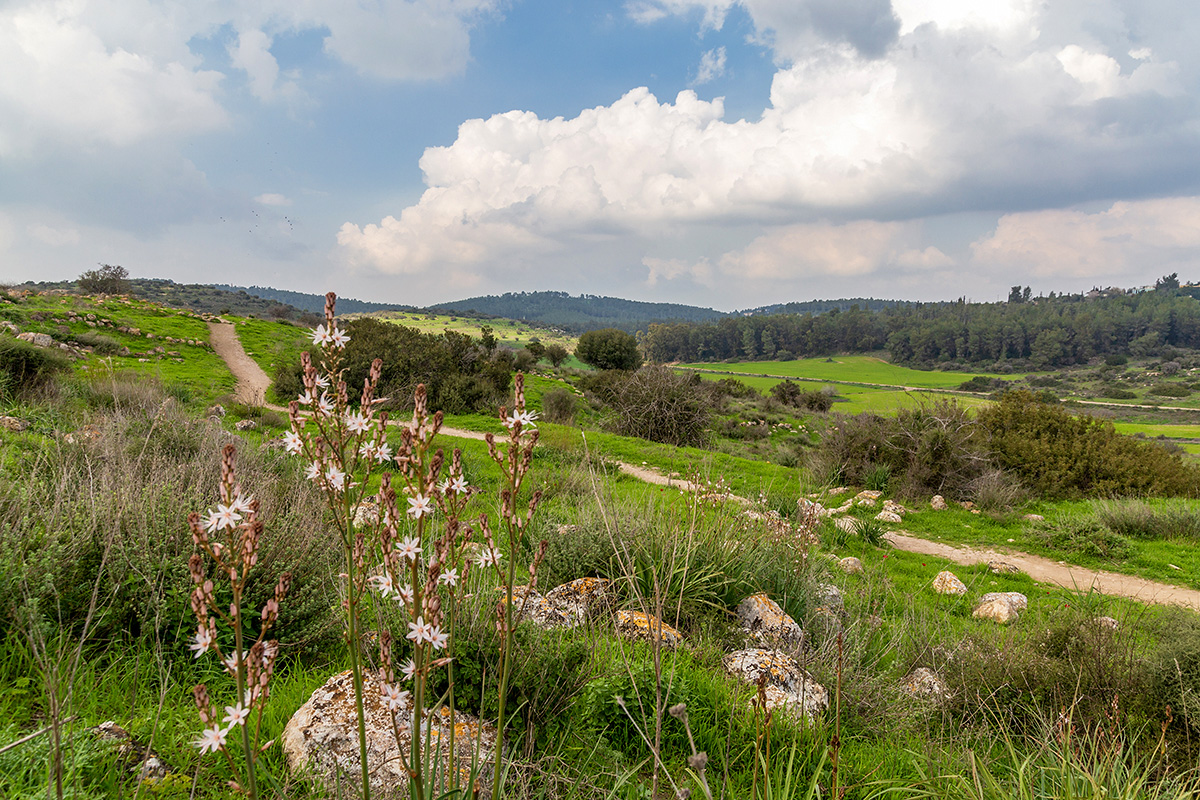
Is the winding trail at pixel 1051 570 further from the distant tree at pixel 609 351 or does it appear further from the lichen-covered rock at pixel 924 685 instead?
the distant tree at pixel 609 351

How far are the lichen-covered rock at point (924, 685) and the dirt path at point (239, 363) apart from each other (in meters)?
20.1

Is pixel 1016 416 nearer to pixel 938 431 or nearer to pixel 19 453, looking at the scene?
pixel 938 431

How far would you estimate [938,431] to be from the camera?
49.8 ft

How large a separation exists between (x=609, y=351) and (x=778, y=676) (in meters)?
45.7

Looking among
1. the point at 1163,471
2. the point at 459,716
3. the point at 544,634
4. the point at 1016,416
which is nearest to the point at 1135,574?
the point at 1163,471

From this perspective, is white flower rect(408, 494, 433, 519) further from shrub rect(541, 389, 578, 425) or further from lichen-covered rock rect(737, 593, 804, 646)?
shrub rect(541, 389, 578, 425)

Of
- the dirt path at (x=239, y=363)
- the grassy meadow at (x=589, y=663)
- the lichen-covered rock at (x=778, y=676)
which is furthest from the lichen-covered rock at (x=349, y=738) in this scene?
the dirt path at (x=239, y=363)

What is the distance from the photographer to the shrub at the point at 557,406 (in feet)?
78.9

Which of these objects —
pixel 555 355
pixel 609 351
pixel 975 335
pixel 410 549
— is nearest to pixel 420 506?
pixel 410 549

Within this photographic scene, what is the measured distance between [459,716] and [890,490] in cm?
1474

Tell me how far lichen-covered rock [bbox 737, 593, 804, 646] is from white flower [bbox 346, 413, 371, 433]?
3.97 metres

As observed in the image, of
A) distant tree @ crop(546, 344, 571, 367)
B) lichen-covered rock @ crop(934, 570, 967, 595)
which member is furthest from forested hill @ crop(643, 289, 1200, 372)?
lichen-covered rock @ crop(934, 570, 967, 595)

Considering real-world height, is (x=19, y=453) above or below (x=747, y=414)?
above

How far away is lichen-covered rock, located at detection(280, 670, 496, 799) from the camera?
2529 mm
